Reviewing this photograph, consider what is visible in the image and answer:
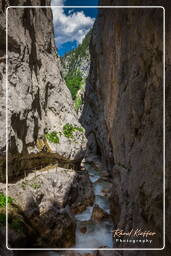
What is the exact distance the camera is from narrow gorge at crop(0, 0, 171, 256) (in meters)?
Answer: 8.17

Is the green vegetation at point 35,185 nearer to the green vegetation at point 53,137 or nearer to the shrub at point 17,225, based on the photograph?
the shrub at point 17,225

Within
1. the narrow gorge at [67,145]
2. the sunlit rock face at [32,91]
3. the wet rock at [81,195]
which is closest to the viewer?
the narrow gorge at [67,145]

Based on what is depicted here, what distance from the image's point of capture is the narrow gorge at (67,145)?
8.17 meters

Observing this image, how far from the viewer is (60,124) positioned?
666 inches

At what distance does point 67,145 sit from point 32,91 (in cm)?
461

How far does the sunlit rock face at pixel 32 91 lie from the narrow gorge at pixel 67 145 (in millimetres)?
61

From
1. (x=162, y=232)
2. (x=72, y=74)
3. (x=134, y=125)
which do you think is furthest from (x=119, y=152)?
(x=72, y=74)

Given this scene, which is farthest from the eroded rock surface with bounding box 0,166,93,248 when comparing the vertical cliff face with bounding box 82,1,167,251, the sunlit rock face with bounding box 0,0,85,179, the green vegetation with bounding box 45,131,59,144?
the vertical cliff face with bounding box 82,1,167,251

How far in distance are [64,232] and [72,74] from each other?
54541 mm

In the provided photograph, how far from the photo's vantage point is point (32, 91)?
14219mm

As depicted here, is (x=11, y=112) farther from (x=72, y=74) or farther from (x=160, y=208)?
(x=72, y=74)

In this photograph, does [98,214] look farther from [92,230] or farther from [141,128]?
[141,128]

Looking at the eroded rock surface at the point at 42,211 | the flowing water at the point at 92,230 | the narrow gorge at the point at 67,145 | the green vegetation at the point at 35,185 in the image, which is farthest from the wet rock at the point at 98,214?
the green vegetation at the point at 35,185

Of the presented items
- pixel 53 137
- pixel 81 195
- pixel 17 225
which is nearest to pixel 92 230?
pixel 81 195
